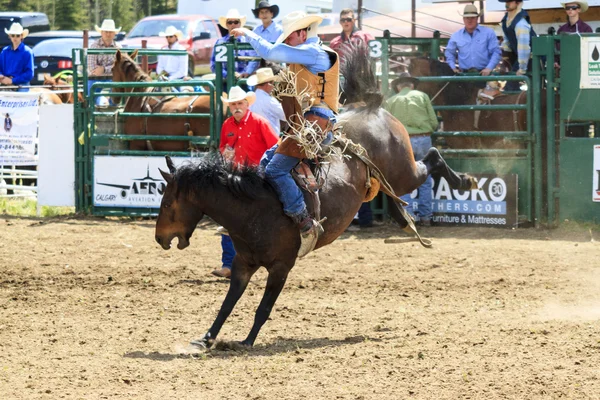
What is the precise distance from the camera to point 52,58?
73.2 feet

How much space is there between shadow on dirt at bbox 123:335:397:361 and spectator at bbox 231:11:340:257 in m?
0.61

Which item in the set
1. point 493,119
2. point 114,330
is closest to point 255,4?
point 493,119

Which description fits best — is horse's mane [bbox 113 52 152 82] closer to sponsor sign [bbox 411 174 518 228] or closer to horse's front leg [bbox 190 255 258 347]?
sponsor sign [bbox 411 174 518 228]

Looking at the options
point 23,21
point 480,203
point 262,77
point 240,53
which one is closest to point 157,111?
point 240,53

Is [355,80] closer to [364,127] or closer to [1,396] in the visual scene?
[364,127]

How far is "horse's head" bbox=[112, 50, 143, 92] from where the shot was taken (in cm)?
1267

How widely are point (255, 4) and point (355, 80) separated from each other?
62.0ft

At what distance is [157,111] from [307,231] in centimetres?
683

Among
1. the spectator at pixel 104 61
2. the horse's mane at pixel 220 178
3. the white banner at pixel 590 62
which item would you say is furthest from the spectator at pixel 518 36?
the horse's mane at pixel 220 178

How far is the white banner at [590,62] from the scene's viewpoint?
10695mm

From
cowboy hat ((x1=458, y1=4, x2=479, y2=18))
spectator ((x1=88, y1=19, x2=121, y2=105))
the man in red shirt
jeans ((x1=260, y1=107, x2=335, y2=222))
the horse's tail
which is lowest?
jeans ((x1=260, y1=107, x2=335, y2=222))

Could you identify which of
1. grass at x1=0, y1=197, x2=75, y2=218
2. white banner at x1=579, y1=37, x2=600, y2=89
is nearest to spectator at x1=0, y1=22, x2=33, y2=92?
grass at x1=0, y1=197, x2=75, y2=218

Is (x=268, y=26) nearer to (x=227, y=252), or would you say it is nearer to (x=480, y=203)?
(x=480, y=203)

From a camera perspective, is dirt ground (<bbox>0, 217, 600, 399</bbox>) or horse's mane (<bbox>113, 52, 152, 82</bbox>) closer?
dirt ground (<bbox>0, 217, 600, 399</bbox>)
